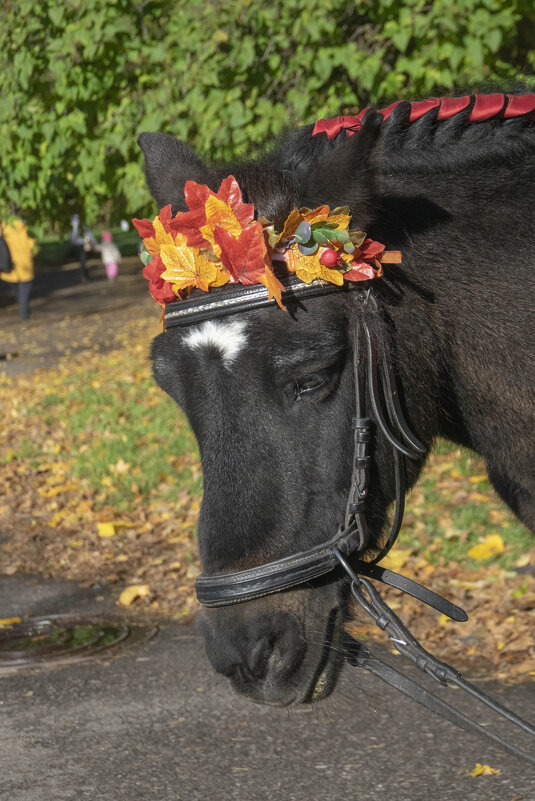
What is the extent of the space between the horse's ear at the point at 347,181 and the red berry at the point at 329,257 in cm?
15

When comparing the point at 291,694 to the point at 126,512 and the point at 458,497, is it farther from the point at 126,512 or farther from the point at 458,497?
the point at 126,512

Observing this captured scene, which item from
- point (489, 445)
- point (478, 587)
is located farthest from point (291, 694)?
point (478, 587)

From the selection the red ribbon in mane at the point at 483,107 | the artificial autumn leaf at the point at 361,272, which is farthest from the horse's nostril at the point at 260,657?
the red ribbon in mane at the point at 483,107

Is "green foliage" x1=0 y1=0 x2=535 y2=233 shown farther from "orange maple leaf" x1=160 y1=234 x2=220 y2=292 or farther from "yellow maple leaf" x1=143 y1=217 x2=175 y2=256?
"orange maple leaf" x1=160 y1=234 x2=220 y2=292

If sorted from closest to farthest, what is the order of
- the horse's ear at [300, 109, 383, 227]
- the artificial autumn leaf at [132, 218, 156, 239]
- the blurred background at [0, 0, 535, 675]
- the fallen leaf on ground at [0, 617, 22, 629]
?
the horse's ear at [300, 109, 383, 227], the artificial autumn leaf at [132, 218, 156, 239], the fallen leaf on ground at [0, 617, 22, 629], the blurred background at [0, 0, 535, 675]

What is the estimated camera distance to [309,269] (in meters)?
2.68

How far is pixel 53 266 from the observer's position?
4100 cm

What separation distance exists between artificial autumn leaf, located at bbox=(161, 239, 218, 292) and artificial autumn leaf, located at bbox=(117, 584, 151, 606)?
3680mm

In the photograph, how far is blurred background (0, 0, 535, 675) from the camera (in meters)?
6.52

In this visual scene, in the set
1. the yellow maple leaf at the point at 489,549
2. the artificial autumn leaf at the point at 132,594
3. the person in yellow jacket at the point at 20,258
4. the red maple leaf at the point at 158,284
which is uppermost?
the red maple leaf at the point at 158,284

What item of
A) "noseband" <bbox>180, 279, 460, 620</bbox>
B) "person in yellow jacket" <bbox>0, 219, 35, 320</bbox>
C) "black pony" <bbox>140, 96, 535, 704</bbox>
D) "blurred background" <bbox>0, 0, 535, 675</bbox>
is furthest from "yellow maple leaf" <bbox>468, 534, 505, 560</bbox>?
"person in yellow jacket" <bbox>0, 219, 35, 320</bbox>

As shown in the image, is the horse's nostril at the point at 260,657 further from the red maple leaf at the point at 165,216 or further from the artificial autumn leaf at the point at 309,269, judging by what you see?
the red maple leaf at the point at 165,216

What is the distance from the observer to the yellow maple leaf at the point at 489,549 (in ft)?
20.1

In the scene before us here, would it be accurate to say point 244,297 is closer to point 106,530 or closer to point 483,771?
point 483,771
